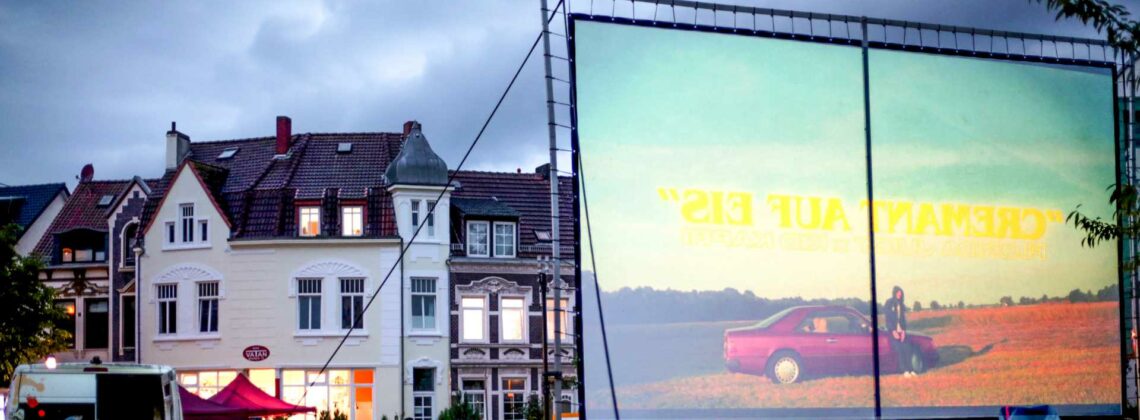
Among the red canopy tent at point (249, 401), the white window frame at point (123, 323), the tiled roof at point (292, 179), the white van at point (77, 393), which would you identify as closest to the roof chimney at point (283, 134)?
the tiled roof at point (292, 179)

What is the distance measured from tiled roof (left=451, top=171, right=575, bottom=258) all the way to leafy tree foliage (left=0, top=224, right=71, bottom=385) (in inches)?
386

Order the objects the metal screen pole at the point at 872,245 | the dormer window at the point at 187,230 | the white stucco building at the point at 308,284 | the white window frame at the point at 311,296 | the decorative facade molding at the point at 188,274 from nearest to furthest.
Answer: the metal screen pole at the point at 872,245, the white stucco building at the point at 308,284, the white window frame at the point at 311,296, the decorative facade molding at the point at 188,274, the dormer window at the point at 187,230

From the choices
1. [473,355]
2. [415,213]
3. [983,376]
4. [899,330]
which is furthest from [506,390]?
[899,330]

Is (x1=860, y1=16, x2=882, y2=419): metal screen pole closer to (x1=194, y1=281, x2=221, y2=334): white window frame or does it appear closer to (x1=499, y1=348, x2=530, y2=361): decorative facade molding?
(x1=499, y1=348, x2=530, y2=361): decorative facade molding

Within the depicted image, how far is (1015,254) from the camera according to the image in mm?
15312

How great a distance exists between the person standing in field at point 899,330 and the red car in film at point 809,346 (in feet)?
0.16

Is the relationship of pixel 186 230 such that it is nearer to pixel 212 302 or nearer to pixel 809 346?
pixel 212 302

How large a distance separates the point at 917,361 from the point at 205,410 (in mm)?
11616

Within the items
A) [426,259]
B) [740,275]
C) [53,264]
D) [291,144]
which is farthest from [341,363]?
[740,275]

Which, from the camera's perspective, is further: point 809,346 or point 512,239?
point 512,239

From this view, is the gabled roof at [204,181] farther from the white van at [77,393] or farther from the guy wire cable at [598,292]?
the guy wire cable at [598,292]

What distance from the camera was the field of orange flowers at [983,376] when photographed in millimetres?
13586

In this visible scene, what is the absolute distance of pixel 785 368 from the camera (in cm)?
1385

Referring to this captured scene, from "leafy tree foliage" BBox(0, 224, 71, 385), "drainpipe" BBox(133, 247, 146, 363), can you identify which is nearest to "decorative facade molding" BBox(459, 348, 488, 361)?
"drainpipe" BBox(133, 247, 146, 363)
